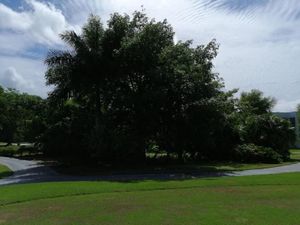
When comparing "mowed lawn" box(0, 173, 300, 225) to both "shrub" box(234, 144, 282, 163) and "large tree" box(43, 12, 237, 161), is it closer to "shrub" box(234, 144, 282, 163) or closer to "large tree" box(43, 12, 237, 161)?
"large tree" box(43, 12, 237, 161)

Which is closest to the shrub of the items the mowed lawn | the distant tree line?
the distant tree line

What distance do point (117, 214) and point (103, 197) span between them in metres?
4.12

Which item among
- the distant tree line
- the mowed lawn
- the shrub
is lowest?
the mowed lawn

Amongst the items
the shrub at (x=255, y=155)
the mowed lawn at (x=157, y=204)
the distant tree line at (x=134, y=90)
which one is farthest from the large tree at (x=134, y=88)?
the mowed lawn at (x=157, y=204)

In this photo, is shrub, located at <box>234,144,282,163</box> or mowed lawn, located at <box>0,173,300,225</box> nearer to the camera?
mowed lawn, located at <box>0,173,300,225</box>

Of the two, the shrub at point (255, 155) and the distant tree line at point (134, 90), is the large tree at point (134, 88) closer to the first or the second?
the distant tree line at point (134, 90)

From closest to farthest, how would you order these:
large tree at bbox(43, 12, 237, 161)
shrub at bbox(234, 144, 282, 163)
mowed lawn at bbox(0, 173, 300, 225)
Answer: mowed lawn at bbox(0, 173, 300, 225) < large tree at bbox(43, 12, 237, 161) < shrub at bbox(234, 144, 282, 163)

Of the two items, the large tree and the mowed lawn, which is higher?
the large tree

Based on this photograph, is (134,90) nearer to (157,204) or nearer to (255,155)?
(255,155)

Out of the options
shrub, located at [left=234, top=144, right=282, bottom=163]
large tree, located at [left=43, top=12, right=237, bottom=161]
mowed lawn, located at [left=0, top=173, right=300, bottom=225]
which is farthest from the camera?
shrub, located at [left=234, top=144, right=282, bottom=163]

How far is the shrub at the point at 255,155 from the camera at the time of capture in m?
41.9

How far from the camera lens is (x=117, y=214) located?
12906 mm

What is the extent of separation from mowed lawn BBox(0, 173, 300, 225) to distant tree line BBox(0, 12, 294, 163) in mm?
13689

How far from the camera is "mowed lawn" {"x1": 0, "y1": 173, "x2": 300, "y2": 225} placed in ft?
39.5
